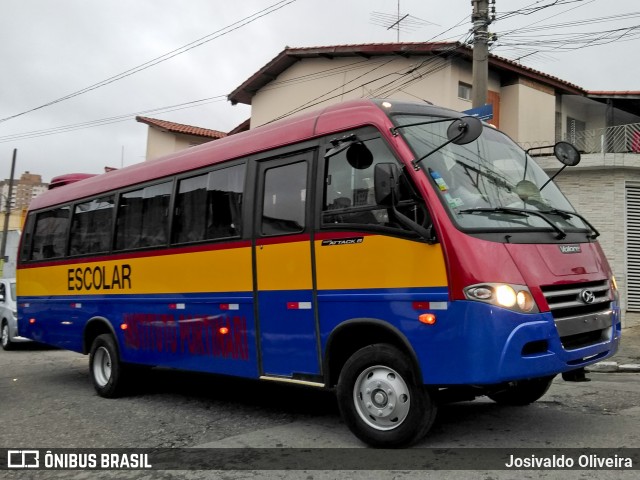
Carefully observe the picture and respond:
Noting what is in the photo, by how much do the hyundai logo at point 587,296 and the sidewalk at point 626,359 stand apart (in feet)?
15.0

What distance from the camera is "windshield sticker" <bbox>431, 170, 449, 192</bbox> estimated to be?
477 centimetres

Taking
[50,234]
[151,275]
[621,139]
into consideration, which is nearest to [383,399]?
[151,275]

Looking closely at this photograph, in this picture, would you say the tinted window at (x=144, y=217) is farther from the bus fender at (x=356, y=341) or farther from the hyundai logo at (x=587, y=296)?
the hyundai logo at (x=587, y=296)

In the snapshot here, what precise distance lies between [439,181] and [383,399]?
70.4 inches

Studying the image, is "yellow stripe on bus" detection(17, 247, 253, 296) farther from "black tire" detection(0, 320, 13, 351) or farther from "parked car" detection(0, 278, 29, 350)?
"black tire" detection(0, 320, 13, 351)

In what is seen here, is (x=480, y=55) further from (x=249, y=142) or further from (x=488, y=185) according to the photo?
(x=488, y=185)

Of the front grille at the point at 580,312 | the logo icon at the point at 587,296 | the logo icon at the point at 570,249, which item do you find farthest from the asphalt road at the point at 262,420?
the logo icon at the point at 570,249

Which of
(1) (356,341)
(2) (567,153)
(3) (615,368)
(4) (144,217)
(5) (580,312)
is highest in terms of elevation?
(2) (567,153)

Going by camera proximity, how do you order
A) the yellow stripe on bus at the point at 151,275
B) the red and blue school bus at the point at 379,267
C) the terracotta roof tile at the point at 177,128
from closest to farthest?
1. the red and blue school bus at the point at 379,267
2. the yellow stripe on bus at the point at 151,275
3. the terracotta roof tile at the point at 177,128

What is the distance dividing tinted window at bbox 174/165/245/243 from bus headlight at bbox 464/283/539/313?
9.12ft

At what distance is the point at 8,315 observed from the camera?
14078 mm

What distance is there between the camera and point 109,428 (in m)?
6.25

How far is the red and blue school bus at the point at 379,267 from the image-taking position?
4.43m

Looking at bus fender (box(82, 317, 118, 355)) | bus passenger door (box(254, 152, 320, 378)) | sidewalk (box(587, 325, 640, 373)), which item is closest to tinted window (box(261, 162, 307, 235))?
bus passenger door (box(254, 152, 320, 378))
